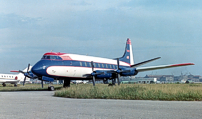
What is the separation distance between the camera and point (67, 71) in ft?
97.5

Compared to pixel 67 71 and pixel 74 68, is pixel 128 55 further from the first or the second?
pixel 67 71

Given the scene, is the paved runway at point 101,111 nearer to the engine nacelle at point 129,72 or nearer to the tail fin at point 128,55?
the engine nacelle at point 129,72

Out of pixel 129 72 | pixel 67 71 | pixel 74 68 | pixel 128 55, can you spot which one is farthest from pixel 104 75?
pixel 128 55

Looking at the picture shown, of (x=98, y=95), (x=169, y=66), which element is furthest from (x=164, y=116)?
(x=169, y=66)

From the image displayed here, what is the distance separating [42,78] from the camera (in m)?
27.8

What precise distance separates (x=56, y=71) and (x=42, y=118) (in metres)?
19.4

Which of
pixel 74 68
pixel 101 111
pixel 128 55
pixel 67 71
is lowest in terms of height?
pixel 101 111

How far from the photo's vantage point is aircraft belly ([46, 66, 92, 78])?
2803cm

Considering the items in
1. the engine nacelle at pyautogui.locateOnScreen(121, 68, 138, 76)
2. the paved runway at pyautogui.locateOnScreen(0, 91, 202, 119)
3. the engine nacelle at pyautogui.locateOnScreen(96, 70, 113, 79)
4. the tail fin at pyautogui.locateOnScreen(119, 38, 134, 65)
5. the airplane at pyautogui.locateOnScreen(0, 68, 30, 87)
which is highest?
the tail fin at pyautogui.locateOnScreen(119, 38, 134, 65)

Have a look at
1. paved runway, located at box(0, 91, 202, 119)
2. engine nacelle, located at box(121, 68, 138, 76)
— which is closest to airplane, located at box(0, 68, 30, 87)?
engine nacelle, located at box(121, 68, 138, 76)

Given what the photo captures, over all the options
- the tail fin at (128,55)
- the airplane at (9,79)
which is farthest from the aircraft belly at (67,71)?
the airplane at (9,79)

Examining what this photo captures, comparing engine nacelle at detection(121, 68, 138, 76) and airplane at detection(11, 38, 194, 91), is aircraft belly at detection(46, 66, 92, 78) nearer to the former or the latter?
airplane at detection(11, 38, 194, 91)

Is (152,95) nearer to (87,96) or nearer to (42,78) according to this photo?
(87,96)

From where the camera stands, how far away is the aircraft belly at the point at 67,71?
28.0 meters
